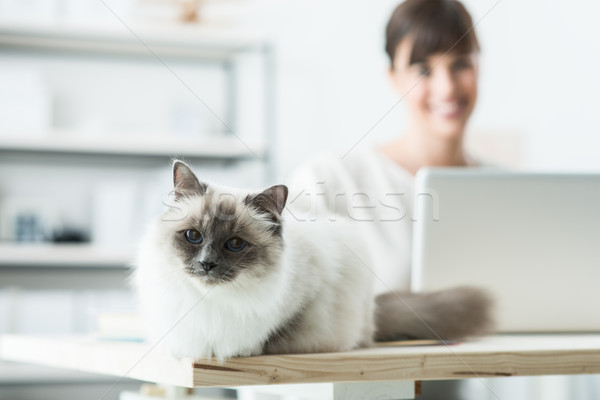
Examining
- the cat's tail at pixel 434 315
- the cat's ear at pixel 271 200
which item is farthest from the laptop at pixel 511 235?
the cat's ear at pixel 271 200

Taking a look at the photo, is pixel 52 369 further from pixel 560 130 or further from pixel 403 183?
pixel 560 130

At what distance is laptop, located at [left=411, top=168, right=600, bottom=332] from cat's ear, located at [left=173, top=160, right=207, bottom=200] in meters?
0.44

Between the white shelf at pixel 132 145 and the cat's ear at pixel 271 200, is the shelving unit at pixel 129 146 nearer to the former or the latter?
the white shelf at pixel 132 145

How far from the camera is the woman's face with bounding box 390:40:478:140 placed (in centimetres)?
191

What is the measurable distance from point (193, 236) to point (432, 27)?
122 cm

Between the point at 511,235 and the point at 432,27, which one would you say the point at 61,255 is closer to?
the point at 432,27

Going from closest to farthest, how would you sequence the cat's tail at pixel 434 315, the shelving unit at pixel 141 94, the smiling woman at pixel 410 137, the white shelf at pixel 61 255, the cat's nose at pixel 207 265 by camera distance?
the cat's nose at pixel 207 265 → the cat's tail at pixel 434 315 → the smiling woman at pixel 410 137 → the white shelf at pixel 61 255 → the shelving unit at pixel 141 94

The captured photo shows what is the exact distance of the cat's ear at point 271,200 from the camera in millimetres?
876

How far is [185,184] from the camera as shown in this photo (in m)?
0.90

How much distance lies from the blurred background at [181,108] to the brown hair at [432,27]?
0.95m

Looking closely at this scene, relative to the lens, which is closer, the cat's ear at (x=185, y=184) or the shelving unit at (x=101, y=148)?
the cat's ear at (x=185, y=184)

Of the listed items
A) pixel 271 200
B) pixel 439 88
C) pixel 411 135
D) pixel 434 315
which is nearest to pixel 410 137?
pixel 411 135

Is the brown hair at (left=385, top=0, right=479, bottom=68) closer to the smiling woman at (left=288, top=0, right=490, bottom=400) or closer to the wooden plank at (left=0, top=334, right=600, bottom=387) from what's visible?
the smiling woman at (left=288, top=0, right=490, bottom=400)

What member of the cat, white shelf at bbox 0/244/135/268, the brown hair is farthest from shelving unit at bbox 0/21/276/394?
the cat
